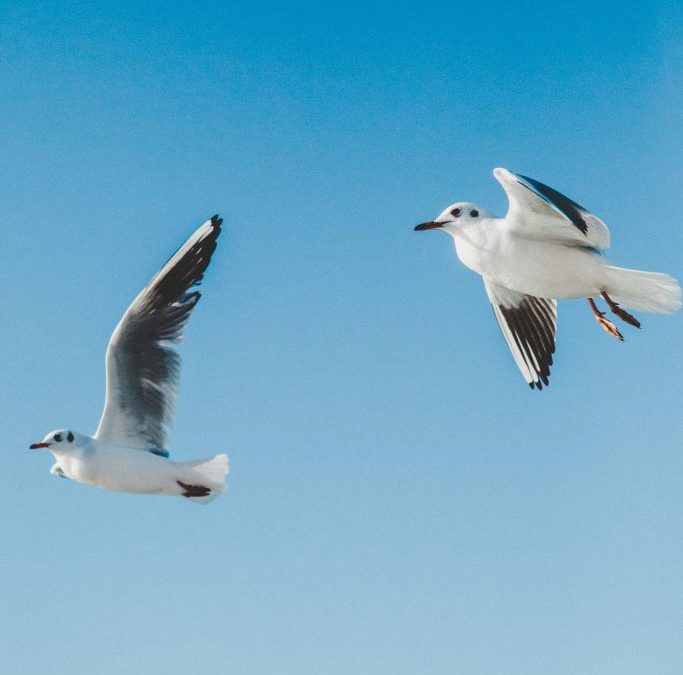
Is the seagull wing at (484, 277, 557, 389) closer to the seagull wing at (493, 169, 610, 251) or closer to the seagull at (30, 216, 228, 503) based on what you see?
the seagull wing at (493, 169, 610, 251)

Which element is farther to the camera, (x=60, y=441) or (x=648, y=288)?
(x=60, y=441)

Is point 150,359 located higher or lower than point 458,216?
lower

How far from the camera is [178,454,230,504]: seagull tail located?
8.88m

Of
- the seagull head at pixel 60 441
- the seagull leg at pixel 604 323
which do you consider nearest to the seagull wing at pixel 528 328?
the seagull leg at pixel 604 323

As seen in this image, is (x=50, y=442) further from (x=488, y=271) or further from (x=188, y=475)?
(x=488, y=271)

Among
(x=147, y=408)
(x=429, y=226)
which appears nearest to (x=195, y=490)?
(x=147, y=408)

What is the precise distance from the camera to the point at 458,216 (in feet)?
30.0

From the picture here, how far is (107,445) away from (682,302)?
425 cm

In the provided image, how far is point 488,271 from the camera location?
8.89 metres

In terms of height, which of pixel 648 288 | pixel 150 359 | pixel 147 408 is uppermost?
pixel 648 288

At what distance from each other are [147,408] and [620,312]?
3.53m

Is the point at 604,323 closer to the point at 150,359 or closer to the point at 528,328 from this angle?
the point at 528,328

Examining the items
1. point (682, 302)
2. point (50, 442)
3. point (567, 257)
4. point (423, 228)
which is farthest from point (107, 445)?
point (682, 302)

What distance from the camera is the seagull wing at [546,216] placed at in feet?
26.9
